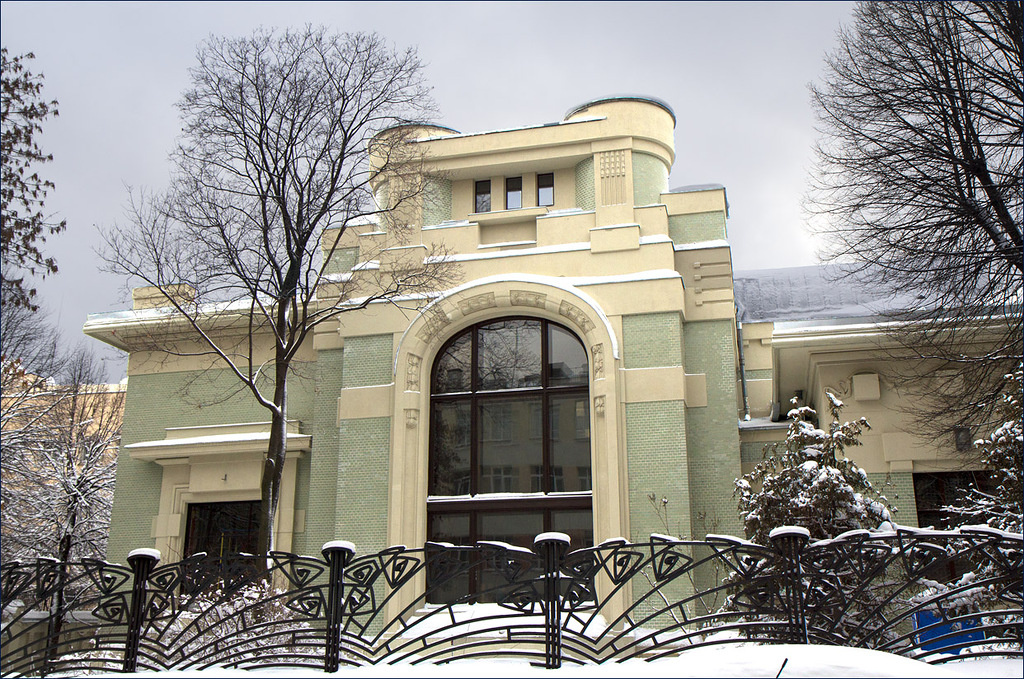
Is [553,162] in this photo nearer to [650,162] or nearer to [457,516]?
[650,162]

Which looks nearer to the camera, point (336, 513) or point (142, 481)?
point (336, 513)

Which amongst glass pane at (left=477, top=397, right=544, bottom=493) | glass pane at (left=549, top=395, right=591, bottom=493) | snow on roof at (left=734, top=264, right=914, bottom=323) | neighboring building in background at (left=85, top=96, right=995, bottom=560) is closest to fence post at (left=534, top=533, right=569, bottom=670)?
neighboring building in background at (left=85, top=96, right=995, bottom=560)

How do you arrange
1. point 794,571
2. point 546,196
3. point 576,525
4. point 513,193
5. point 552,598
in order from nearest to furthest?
point 794,571, point 552,598, point 576,525, point 546,196, point 513,193

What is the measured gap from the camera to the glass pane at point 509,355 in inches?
822

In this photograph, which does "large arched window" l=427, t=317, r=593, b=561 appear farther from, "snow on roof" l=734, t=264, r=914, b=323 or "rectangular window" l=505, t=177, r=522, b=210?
"snow on roof" l=734, t=264, r=914, b=323

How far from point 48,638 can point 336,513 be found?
11450mm

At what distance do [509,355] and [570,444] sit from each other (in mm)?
2585

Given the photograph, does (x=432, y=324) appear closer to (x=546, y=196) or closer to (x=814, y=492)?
(x=546, y=196)

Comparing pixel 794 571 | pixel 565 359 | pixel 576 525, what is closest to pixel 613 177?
pixel 565 359

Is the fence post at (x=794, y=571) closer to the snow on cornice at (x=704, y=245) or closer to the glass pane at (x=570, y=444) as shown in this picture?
the glass pane at (x=570, y=444)

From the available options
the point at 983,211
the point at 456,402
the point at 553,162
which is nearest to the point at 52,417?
the point at 456,402

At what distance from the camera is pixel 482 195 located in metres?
24.0

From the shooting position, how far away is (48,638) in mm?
9188

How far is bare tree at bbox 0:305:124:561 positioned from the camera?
2327cm
